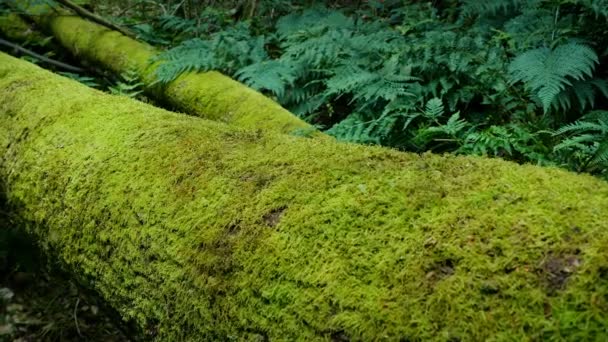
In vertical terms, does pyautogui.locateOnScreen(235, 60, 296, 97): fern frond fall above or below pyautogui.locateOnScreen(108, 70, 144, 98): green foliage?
above

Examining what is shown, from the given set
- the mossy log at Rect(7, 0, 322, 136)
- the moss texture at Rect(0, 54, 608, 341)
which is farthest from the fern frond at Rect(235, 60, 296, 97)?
the moss texture at Rect(0, 54, 608, 341)

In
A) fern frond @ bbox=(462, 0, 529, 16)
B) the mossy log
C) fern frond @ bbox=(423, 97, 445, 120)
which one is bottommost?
the mossy log

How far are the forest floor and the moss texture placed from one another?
0.73m

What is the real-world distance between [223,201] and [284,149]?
359mm

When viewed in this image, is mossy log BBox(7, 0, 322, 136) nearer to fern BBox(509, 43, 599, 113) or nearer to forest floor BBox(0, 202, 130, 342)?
fern BBox(509, 43, 599, 113)

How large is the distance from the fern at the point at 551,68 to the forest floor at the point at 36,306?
3.05 meters

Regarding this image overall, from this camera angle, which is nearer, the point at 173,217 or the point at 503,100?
the point at 173,217

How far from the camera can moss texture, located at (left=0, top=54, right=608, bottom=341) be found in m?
1.09

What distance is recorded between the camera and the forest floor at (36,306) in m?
2.97

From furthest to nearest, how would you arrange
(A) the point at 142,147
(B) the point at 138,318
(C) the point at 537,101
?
1. (C) the point at 537,101
2. (A) the point at 142,147
3. (B) the point at 138,318

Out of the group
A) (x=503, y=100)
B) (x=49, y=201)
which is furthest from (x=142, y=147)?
(x=503, y=100)

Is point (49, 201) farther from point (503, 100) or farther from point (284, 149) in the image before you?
point (503, 100)

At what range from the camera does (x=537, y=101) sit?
3.42 meters

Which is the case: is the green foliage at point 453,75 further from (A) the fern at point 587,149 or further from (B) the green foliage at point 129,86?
(B) the green foliage at point 129,86
